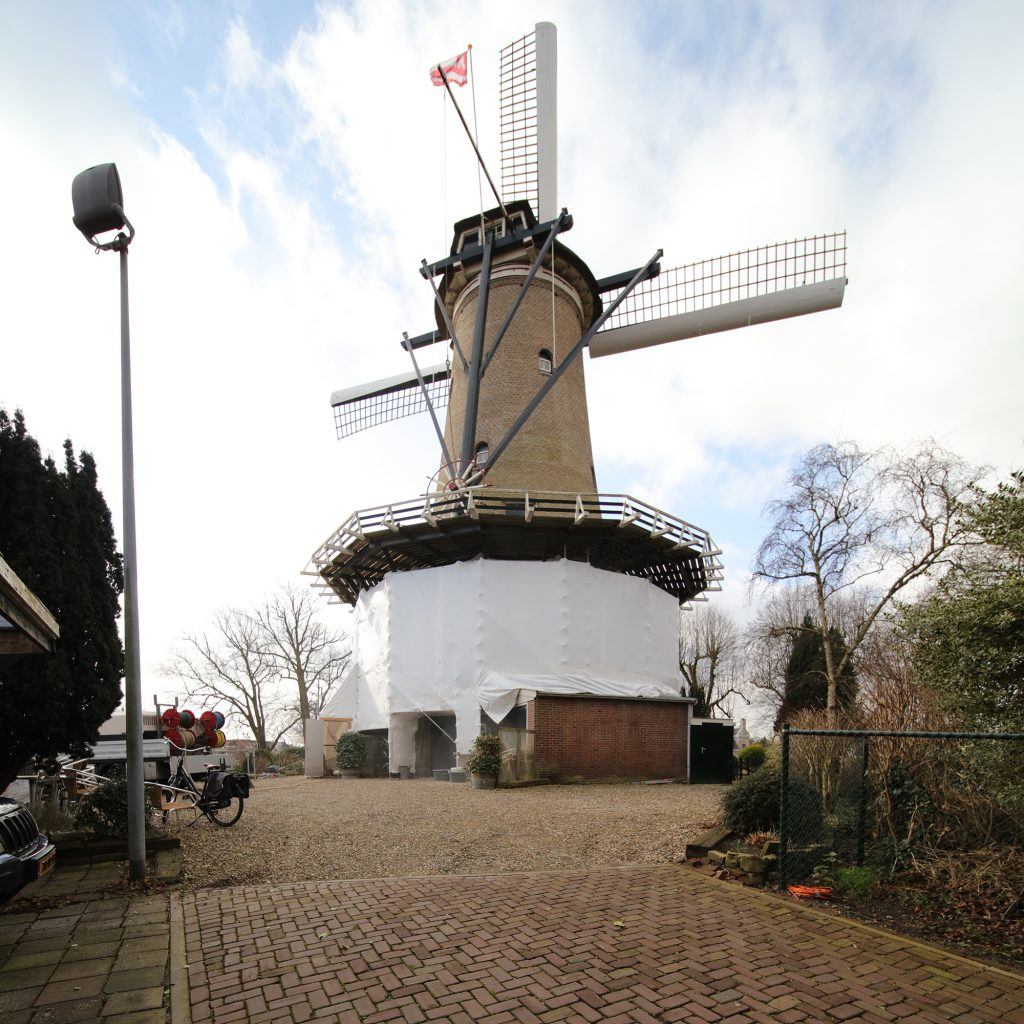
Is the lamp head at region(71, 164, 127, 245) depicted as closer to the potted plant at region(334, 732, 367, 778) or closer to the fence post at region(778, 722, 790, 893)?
the fence post at region(778, 722, 790, 893)

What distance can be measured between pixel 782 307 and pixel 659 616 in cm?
1038

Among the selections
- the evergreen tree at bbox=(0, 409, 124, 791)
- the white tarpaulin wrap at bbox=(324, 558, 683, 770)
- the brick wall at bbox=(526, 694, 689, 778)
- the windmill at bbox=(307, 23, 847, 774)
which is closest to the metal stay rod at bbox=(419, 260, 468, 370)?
the windmill at bbox=(307, 23, 847, 774)

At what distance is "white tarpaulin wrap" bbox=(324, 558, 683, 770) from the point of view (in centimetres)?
1861

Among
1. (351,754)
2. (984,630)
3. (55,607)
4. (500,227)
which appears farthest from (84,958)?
(500,227)

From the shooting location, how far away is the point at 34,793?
10.6 meters

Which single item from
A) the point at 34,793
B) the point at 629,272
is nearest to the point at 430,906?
the point at 34,793

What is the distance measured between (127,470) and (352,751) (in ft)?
49.7

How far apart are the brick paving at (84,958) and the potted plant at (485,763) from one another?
379 inches

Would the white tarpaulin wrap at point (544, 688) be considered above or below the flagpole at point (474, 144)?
below

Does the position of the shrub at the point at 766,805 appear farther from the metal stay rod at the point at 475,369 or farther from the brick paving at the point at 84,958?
the metal stay rod at the point at 475,369

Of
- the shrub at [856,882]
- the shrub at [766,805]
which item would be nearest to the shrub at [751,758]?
the shrub at [766,805]

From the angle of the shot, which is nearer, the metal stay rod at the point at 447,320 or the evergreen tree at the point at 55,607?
the evergreen tree at the point at 55,607

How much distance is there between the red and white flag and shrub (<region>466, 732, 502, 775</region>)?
17842mm

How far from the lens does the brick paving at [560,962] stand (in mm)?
3633
